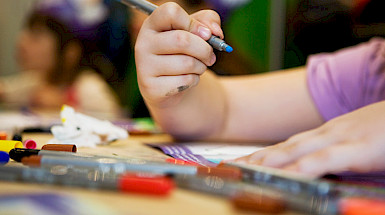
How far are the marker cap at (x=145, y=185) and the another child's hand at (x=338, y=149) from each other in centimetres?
10

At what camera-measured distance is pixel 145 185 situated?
23 cm

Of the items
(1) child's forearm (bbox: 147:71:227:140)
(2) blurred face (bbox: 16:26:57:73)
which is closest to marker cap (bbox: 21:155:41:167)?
(1) child's forearm (bbox: 147:71:227:140)

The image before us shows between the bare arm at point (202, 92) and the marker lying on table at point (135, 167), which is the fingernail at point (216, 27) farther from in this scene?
the marker lying on table at point (135, 167)

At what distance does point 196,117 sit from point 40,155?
0.26 metres

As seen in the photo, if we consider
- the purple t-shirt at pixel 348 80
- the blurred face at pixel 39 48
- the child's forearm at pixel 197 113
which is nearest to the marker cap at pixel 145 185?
the child's forearm at pixel 197 113

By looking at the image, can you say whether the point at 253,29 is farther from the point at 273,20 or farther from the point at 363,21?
the point at 363,21

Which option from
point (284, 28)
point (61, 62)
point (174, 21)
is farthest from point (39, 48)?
point (174, 21)

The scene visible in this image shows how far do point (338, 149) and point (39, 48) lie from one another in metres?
1.86

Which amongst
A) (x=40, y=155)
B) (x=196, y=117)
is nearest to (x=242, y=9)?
(x=196, y=117)

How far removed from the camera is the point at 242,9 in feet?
4.21

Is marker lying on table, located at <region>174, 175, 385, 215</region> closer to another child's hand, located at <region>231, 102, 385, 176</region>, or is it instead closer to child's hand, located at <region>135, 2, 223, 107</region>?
another child's hand, located at <region>231, 102, 385, 176</region>

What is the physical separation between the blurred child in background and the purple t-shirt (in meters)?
1.01

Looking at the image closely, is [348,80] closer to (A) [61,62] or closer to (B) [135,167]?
(B) [135,167]

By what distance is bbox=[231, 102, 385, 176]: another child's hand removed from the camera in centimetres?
28
